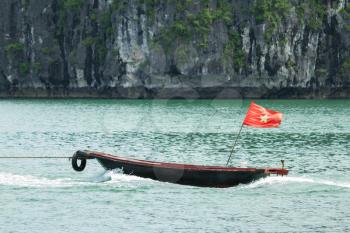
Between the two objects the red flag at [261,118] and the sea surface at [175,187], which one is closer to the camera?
the sea surface at [175,187]

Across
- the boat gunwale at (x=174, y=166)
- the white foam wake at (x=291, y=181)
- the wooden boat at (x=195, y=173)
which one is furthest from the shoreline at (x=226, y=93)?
the wooden boat at (x=195, y=173)

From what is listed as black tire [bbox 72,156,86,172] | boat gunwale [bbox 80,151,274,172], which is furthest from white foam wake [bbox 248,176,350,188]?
black tire [bbox 72,156,86,172]

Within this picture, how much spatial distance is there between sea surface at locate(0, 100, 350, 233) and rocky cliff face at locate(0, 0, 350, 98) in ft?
200

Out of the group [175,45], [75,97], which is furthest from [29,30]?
[175,45]

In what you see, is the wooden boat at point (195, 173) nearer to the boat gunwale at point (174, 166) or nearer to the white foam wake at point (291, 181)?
the boat gunwale at point (174, 166)

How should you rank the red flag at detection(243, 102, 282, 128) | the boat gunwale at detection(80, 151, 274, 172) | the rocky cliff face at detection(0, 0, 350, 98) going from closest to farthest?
the red flag at detection(243, 102, 282, 128) → the boat gunwale at detection(80, 151, 274, 172) → the rocky cliff face at detection(0, 0, 350, 98)

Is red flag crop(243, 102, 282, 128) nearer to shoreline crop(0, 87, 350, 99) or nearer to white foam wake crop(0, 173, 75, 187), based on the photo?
white foam wake crop(0, 173, 75, 187)

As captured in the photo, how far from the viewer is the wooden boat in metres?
36.4

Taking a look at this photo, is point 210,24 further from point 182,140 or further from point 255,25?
point 182,140

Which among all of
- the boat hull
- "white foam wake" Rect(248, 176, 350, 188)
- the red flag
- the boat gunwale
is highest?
the red flag

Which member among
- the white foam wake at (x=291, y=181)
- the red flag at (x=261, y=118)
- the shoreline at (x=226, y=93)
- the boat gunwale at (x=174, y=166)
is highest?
the red flag at (x=261, y=118)

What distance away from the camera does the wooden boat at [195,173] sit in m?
36.4

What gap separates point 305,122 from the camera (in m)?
76.1

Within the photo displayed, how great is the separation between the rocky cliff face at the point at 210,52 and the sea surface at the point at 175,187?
2397 inches
